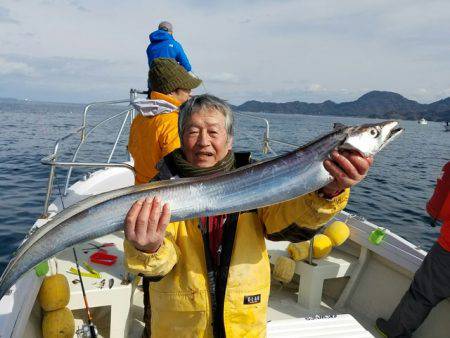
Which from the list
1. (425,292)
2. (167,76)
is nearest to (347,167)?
(425,292)

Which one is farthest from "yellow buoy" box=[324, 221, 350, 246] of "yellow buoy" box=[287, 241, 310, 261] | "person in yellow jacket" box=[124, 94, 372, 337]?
"person in yellow jacket" box=[124, 94, 372, 337]

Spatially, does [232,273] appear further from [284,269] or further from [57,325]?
[284,269]

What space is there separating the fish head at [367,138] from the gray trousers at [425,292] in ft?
8.19

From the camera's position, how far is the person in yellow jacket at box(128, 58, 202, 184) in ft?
13.6

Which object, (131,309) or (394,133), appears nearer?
(394,133)

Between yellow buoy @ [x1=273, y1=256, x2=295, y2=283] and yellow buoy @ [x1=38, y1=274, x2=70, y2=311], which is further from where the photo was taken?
yellow buoy @ [x1=273, y1=256, x2=295, y2=283]

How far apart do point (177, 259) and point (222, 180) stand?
590mm

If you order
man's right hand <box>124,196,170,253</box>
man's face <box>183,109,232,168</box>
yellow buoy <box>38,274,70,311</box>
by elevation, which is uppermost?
man's face <box>183,109,232,168</box>

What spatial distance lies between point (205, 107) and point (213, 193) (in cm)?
64

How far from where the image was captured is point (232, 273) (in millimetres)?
2340

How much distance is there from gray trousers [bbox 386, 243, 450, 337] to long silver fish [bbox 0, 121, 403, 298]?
250 cm

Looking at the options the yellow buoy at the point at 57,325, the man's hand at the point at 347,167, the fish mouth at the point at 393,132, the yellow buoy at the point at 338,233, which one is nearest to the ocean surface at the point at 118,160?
the yellow buoy at the point at 57,325

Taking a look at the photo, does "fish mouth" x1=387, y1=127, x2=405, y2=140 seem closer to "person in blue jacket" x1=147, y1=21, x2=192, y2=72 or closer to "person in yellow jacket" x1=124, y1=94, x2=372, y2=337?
"person in yellow jacket" x1=124, y1=94, x2=372, y2=337

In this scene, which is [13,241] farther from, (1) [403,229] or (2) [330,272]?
(1) [403,229]
